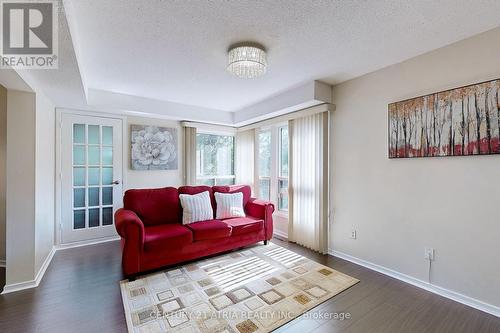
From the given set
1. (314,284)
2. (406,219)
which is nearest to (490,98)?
(406,219)

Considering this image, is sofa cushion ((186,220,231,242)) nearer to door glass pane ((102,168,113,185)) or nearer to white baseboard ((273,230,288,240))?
white baseboard ((273,230,288,240))

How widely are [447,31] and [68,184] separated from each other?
4.92 m

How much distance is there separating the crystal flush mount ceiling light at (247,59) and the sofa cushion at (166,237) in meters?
1.95

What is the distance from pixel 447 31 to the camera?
1965 mm

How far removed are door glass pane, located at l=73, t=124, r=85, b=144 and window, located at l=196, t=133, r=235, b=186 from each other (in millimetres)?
1921

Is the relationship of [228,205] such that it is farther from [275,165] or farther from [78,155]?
[78,155]

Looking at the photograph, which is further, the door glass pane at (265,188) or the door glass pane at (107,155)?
the door glass pane at (265,188)

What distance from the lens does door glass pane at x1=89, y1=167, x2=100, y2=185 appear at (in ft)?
12.0


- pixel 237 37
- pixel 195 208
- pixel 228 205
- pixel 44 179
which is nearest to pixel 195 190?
pixel 195 208

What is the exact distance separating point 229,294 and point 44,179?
2.62 meters

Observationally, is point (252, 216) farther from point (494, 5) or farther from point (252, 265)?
point (494, 5)

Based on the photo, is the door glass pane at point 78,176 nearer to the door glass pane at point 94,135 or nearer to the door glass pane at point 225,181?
the door glass pane at point 94,135

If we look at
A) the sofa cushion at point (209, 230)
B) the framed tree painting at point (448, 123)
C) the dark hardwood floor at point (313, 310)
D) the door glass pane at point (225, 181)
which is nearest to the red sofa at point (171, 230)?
the sofa cushion at point (209, 230)

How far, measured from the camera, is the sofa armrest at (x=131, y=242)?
95.7 inches
